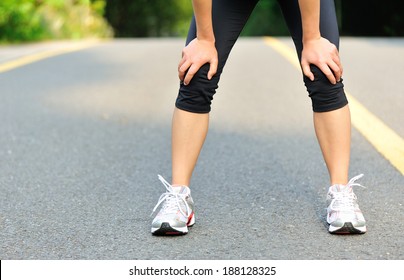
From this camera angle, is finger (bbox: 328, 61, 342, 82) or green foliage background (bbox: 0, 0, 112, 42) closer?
finger (bbox: 328, 61, 342, 82)

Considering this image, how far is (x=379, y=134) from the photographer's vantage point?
5.58 metres

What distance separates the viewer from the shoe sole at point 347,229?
133 inches

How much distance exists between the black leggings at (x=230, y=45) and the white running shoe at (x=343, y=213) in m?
0.34

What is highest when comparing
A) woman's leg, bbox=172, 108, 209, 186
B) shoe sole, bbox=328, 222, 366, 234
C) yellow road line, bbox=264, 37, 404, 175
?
woman's leg, bbox=172, 108, 209, 186

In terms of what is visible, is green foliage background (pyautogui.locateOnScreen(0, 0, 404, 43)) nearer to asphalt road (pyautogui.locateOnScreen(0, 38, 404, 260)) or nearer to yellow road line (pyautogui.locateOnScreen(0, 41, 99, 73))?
yellow road line (pyautogui.locateOnScreen(0, 41, 99, 73))

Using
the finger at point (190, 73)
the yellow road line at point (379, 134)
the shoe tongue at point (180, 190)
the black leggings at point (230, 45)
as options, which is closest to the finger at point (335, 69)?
the black leggings at point (230, 45)

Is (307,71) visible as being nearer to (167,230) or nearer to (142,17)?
(167,230)

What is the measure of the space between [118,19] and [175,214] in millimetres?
27892

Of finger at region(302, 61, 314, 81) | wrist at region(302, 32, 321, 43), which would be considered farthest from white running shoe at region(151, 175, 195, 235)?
wrist at region(302, 32, 321, 43)

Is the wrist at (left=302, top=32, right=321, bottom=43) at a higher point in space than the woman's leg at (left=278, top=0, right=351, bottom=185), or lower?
higher

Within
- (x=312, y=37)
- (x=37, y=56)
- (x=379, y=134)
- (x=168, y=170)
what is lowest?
(x=37, y=56)

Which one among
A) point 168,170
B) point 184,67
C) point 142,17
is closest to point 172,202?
point 184,67

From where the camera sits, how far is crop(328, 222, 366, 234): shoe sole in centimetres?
338

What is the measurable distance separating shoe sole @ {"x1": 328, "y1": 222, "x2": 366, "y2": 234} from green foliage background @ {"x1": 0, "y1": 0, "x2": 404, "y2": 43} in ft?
37.0
